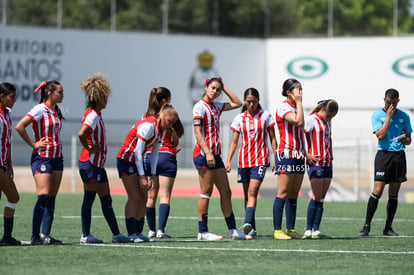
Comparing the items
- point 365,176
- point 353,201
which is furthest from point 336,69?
point 353,201

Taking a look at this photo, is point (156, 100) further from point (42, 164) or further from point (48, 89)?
point (42, 164)

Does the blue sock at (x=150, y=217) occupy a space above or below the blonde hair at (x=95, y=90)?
below

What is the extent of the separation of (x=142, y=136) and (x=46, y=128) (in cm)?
119

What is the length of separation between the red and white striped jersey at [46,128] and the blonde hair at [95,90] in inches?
18.9

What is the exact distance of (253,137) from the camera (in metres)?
12.7

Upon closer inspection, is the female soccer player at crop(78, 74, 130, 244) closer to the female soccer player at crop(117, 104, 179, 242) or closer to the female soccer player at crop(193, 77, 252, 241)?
the female soccer player at crop(117, 104, 179, 242)

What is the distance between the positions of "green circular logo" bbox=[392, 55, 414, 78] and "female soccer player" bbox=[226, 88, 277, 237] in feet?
87.6

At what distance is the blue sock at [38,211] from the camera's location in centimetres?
1067

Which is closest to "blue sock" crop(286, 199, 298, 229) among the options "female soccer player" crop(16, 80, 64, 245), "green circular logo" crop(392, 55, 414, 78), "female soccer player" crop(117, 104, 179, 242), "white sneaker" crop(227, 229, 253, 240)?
"white sneaker" crop(227, 229, 253, 240)

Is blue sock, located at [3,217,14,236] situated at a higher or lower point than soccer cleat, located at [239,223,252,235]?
higher

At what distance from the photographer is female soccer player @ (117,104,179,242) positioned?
10867 millimetres

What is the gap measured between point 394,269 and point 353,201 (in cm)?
1371

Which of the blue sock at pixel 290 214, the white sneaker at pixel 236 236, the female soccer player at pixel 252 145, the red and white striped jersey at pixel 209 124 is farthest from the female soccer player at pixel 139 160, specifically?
the blue sock at pixel 290 214

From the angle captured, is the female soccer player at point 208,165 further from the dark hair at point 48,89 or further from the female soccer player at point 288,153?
the dark hair at point 48,89
